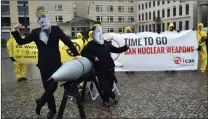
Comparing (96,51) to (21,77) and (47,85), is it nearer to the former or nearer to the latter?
(47,85)

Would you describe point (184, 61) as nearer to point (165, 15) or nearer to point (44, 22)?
point (44, 22)

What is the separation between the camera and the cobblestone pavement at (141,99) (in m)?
5.79

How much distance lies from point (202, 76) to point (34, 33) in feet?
21.4

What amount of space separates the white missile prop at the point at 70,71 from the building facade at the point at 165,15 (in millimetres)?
60126

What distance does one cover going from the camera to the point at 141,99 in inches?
271

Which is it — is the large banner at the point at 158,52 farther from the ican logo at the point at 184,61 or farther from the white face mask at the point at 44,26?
the white face mask at the point at 44,26

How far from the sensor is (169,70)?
427 inches

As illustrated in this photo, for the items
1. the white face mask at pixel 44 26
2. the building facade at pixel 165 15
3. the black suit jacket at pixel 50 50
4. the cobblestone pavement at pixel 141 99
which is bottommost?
the cobblestone pavement at pixel 141 99

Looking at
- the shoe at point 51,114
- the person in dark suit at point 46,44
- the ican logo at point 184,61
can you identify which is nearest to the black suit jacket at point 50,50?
the person in dark suit at point 46,44

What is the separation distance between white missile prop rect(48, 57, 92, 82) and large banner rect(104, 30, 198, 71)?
5773 mm

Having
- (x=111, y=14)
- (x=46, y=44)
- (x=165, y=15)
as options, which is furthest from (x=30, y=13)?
(x=46, y=44)

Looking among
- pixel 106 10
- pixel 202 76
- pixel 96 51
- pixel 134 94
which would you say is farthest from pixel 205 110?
pixel 106 10

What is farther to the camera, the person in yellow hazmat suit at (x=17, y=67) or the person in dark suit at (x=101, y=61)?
the person in yellow hazmat suit at (x=17, y=67)

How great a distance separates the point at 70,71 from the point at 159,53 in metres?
6.74
